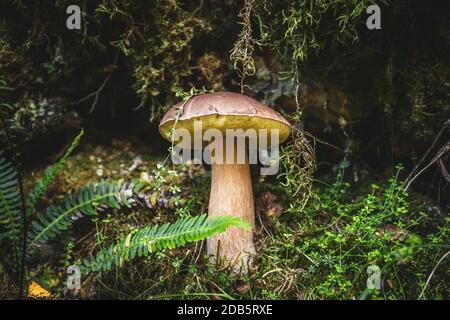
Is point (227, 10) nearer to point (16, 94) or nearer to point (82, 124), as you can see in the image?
point (82, 124)

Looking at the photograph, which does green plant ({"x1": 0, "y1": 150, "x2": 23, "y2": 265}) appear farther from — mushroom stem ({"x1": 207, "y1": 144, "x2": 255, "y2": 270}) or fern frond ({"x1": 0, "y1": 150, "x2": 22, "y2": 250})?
mushroom stem ({"x1": 207, "y1": 144, "x2": 255, "y2": 270})

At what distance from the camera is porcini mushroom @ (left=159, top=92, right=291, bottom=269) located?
1915mm

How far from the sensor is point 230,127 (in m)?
2.04

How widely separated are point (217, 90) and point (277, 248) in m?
1.10

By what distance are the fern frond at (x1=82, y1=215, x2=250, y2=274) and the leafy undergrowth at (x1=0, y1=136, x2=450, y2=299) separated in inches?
7.3

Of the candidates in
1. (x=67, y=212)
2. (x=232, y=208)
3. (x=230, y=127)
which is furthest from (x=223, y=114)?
(x=67, y=212)

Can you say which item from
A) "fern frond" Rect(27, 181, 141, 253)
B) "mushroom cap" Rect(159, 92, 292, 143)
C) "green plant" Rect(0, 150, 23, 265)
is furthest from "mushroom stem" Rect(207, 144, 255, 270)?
"green plant" Rect(0, 150, 23, 265)

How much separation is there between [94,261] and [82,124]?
118cm

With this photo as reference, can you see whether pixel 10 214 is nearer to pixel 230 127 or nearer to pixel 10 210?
pixel 10 210

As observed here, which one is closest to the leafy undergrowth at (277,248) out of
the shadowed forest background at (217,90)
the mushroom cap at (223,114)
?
the shadowed forest background at (217,90)

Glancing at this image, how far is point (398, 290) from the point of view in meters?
1.84

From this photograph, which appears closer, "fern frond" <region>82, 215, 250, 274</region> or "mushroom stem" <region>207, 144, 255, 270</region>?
"fern frond" <region>82, 215, 250, 274</region>

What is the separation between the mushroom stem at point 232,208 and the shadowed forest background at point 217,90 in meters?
0.08

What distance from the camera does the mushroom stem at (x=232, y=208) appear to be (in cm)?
212
